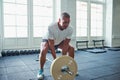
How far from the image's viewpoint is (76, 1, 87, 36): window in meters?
6.08

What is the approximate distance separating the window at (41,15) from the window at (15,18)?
37 cm

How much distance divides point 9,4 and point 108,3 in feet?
15.2

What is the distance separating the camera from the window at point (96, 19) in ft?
21.5

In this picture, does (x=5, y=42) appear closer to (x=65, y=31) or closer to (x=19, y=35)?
(x=19, y=35)

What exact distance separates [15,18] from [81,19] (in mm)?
2842

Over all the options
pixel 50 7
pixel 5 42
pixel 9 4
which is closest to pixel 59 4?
pixel 50 7

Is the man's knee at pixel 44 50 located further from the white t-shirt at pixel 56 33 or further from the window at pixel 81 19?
the window at pixel 81 19

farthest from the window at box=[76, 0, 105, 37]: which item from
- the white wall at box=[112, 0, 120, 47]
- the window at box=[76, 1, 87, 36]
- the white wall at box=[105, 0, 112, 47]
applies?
the white wall at box=[112, 0, 120, 47]

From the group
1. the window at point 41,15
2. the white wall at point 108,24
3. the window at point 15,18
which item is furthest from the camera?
the white wall at point 108,24

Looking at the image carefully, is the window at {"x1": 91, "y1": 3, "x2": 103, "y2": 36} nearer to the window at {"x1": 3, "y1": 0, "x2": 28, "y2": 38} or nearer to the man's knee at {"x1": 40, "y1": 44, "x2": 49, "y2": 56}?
the window at {"x1": 3, "y1": 0, "x2": 28, "y2": 38}

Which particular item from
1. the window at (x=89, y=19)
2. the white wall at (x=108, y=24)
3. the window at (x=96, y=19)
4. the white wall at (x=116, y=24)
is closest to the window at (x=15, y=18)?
the window at (x=89, y=19)

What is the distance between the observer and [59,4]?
17.1 ft

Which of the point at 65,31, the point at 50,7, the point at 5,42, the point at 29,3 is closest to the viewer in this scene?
the point at 65,31

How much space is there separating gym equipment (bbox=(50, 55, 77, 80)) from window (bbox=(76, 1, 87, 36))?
4260 millimetres
